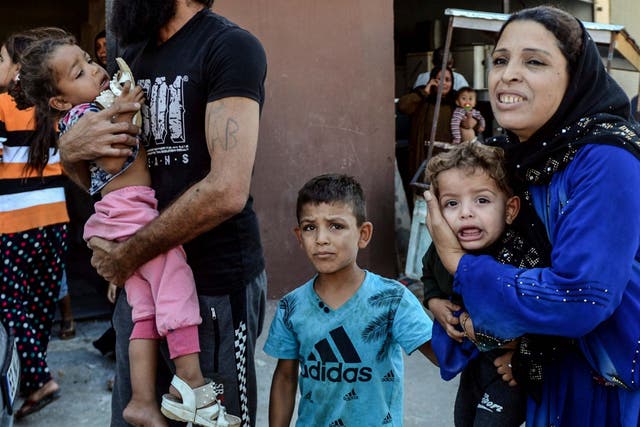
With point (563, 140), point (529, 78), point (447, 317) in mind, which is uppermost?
point (529, 78)

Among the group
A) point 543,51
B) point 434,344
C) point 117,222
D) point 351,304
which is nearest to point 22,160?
point 117,222

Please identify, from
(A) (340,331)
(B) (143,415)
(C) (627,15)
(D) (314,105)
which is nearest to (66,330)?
(D) (314,105)

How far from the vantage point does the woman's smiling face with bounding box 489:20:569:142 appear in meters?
1.74

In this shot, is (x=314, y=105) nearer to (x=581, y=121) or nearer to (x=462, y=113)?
(x=462, y=113)

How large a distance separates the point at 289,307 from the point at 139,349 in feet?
1.87

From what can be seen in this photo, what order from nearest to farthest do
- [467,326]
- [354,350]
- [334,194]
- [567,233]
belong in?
[567,233], [467,326], [354,350], [334,194]

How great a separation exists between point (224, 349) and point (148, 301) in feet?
0.92

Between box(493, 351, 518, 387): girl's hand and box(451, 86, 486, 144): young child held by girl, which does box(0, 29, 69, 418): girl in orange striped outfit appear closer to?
box(493, 351, 518, 387): girl's hand

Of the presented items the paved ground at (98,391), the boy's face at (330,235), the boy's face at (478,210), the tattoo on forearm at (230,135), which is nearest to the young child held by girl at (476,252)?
the boy's face at (478,210)

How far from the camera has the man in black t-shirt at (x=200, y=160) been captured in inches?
79.9

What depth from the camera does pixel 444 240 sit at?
1894 mm

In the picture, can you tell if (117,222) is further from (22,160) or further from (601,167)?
(22,160)

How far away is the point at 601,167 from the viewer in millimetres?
1580

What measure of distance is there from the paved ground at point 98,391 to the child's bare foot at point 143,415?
1.81 meters
